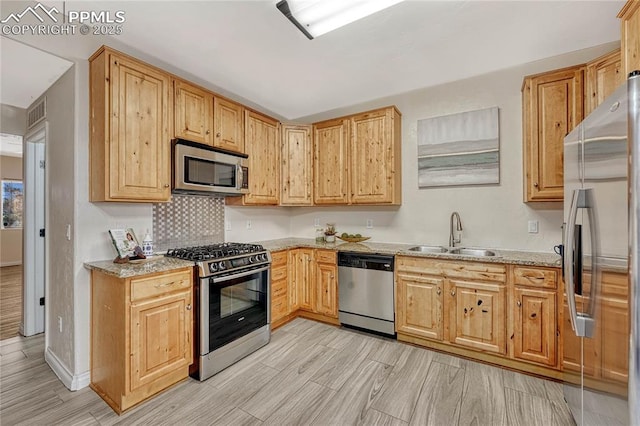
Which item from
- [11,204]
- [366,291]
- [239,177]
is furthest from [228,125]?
[11,204]

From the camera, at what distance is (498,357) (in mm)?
2432

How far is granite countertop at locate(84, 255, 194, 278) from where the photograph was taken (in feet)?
6.15

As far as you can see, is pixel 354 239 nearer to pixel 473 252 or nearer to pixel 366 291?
pixel 366 291

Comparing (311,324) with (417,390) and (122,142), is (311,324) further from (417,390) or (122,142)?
(122,142)

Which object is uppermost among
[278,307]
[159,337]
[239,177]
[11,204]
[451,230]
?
[239,177]

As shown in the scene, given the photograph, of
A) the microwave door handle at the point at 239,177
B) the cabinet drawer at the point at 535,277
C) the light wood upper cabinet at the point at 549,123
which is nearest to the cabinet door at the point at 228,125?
the microwave door handle at the point at 239,177

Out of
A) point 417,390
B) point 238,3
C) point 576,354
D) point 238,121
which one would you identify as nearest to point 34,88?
point 238,121

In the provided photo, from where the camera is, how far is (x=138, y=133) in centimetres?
223

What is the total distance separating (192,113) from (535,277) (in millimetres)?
3349

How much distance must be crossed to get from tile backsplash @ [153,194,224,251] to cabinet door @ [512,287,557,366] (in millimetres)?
3066

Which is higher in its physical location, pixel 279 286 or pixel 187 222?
pixel 187 222

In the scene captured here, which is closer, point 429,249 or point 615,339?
point 615,339

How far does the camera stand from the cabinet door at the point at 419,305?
266 cm

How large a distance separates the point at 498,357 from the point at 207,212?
321cm
